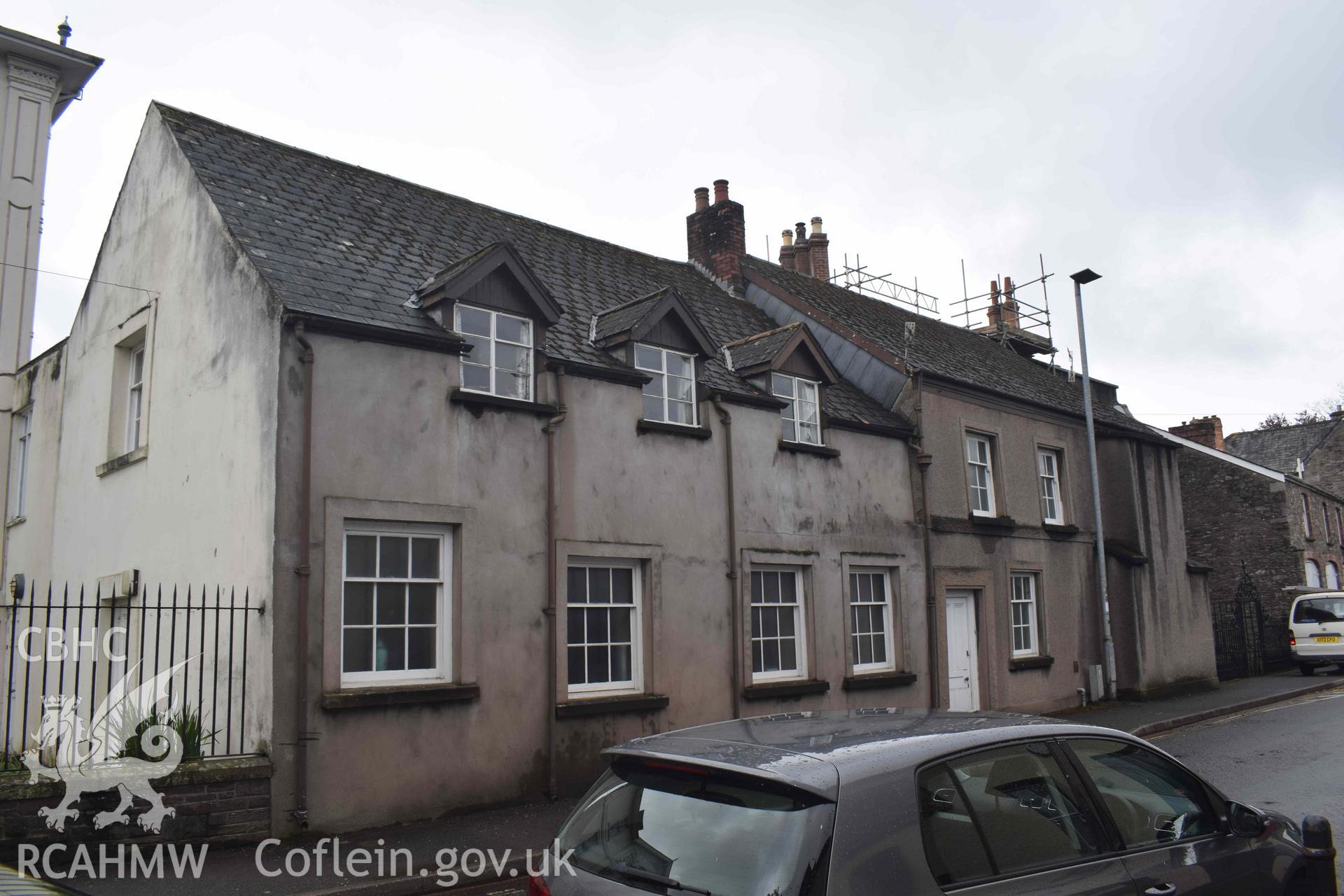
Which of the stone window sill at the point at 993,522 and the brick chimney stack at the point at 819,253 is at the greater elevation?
the brick chimney stack at the point at 819,253

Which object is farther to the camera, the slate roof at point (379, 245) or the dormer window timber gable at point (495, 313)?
the dormer window timber gable at point (495, 313)

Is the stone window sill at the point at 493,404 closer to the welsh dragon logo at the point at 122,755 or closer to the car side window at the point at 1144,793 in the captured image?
the welsh dragon logo at the point at 122,755

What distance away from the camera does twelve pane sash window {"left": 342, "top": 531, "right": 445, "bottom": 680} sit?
10047mm

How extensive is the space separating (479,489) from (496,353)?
173 cm

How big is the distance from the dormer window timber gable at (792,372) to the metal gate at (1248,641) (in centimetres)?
1467

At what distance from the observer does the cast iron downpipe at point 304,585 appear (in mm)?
9141

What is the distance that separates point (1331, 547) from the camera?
34.4 metres

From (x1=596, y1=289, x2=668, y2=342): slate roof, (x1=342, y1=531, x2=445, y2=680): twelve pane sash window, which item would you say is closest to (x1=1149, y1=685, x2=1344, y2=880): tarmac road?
(x1=342, y1=531, x2=445, y2=680): twelve pane sash window

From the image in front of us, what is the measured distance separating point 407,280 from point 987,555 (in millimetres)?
11026

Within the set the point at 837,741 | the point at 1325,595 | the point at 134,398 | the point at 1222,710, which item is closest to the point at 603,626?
the point at 134,398

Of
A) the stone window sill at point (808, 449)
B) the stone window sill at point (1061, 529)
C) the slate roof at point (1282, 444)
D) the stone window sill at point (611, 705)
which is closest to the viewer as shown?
the stone window sill at point (611, 705)

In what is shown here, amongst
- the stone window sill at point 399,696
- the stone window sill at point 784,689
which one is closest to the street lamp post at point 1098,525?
the stone window sill at point 784,689

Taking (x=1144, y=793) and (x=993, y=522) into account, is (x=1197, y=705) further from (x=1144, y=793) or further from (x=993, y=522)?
(x=1144, y=793)

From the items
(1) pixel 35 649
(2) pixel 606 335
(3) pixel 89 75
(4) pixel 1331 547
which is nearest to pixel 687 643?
(2) pixel 606 335
